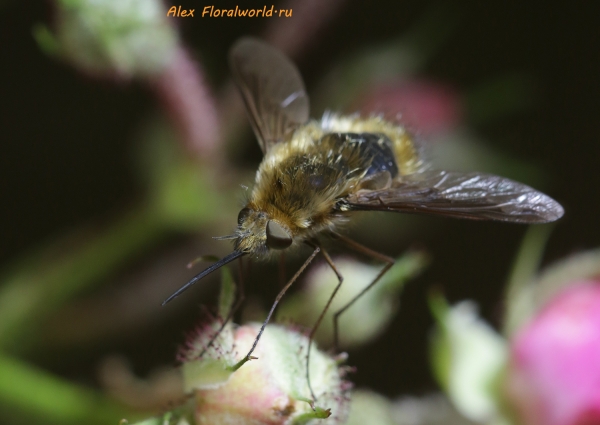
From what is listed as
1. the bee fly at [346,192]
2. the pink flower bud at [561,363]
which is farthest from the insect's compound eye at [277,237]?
the pink flower bud at [561,363]

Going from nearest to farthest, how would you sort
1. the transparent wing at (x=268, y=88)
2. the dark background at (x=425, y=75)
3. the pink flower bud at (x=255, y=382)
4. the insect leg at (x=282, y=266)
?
the pink flower bud at (x=255, y=382), the insect leg at (x=282, y=266), the transparent wing at (x=268, y=88), the dark background at (x=425, y=75)

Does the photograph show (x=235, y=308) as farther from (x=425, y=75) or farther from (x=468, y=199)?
(x=425, y=75)

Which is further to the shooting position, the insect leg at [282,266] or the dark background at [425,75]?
the dark background at [425,75]

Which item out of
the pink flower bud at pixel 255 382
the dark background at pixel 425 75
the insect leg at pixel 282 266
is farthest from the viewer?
the dark background at pixel 425 75

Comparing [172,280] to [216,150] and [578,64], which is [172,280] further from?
[578,64]

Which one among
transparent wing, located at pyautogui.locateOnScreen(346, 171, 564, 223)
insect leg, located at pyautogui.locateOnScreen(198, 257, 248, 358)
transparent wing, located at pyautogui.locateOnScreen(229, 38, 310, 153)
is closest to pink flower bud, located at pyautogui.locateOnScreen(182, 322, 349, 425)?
insect leg, located at pyautogui.locateOnScreen(198, 257, 248, 358)

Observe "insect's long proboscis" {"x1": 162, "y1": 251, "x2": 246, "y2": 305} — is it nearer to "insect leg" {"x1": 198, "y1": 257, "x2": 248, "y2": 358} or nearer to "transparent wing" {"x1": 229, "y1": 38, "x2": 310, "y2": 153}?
"insect leg" {"x1": 198, "y1": 257, "x2": 248, "y2": 358}

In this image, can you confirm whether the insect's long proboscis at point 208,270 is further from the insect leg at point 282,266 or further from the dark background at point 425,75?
the dark background at point 425,75
